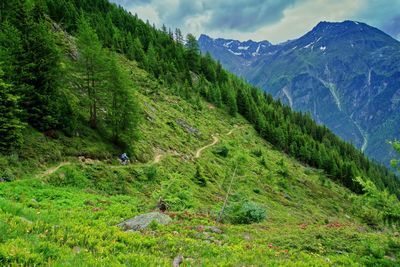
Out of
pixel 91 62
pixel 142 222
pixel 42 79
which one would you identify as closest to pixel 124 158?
pixel 91 62

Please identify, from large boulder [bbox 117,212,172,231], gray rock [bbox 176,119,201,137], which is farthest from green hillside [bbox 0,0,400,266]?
large boulder [bbox 117,212,172,231]

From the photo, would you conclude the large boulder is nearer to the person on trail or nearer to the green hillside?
the green hillside

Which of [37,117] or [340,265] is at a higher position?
[37,117]

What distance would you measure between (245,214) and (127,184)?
13319 millimetres

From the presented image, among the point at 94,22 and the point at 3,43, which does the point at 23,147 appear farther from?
the point at 94,22

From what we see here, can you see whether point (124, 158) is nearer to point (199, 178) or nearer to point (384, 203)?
point (199, 178)

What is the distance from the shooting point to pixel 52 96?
33625 mm

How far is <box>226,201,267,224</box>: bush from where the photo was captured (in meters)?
27.5

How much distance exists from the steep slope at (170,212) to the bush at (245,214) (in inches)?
62.5

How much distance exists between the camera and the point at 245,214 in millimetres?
27984

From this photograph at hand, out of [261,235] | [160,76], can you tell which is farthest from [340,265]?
[160,76]

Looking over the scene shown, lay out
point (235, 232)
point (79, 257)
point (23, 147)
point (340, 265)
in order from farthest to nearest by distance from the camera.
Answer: point (23, 147)
point (235, 232)
point (340, 265)
point (79, 257)

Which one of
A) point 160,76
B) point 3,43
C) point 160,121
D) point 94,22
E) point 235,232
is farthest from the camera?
point 94,22

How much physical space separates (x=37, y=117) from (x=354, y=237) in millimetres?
30289
